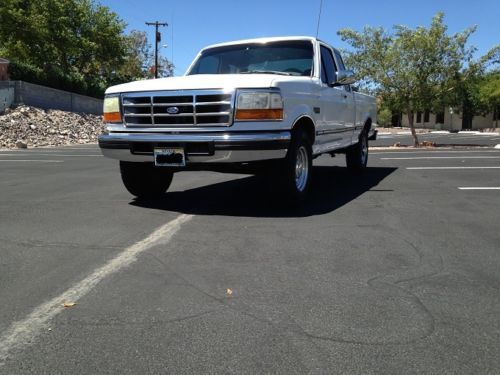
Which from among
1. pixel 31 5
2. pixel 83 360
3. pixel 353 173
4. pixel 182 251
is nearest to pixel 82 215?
pixel 182 251

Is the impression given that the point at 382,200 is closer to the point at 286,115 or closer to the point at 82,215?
the point at 286,115

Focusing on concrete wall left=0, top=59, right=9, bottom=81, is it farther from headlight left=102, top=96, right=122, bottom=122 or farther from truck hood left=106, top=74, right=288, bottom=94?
truck hood left=106, top=74, right=288, bottom=94

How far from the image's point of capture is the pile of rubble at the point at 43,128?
24.9 meters

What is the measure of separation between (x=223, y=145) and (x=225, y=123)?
0.28 metres

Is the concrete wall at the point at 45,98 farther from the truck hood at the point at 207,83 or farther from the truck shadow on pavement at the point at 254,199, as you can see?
the truck hood at the point at 207,83

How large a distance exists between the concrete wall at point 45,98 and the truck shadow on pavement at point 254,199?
82.5ft

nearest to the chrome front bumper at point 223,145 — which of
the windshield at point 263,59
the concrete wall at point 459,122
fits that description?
the windshield at point 263,59

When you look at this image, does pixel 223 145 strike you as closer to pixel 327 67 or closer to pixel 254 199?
pixel 254 199

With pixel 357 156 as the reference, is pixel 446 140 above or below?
above

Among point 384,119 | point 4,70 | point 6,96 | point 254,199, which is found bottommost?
point 254,199

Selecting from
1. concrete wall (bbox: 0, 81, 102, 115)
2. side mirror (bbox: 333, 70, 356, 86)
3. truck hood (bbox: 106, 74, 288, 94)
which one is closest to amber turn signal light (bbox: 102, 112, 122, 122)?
truck hood (bbox: 106, 74, 288, 94)

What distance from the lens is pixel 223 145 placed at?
5.82 m

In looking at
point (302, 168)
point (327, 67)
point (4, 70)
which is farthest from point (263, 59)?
point (4, 70)

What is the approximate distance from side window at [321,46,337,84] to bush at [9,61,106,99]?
29.1 meters
